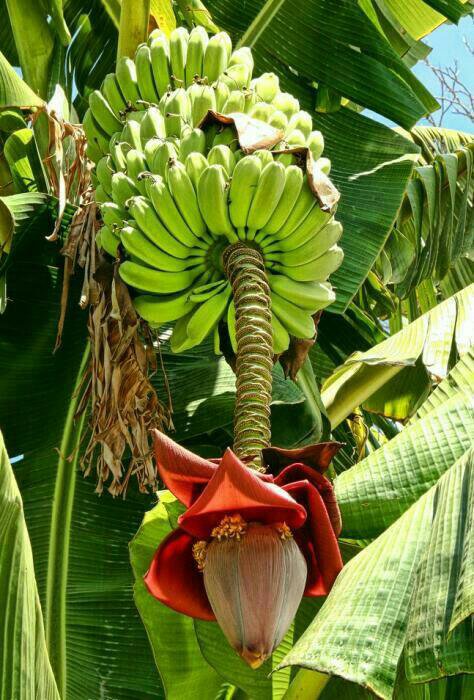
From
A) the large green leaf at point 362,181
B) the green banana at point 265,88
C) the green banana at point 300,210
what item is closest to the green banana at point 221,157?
the green banana at point 300,210

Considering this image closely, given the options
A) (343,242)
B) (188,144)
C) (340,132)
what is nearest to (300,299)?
(188,144)

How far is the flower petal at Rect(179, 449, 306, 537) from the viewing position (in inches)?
45.3

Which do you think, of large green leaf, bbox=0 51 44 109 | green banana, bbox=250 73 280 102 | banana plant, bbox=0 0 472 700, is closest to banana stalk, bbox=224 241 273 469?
banana plant, bbox=0 0 472 700

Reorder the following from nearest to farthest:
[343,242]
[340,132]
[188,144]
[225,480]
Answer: [225,480], [188,144], [343,242], [340,132]

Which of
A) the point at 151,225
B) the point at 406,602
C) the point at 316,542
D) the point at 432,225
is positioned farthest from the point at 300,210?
the point at 432,225

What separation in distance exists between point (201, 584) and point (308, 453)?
0.79 ft

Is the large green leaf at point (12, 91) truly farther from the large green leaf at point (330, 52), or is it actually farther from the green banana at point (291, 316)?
the green banana at point (291, 316)

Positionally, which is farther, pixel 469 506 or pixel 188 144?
pixel 188 144

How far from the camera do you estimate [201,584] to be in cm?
135

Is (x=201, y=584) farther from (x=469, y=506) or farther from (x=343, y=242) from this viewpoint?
(x=343, y=242)

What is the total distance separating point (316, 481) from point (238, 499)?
0.19m

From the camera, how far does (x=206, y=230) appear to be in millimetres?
1619

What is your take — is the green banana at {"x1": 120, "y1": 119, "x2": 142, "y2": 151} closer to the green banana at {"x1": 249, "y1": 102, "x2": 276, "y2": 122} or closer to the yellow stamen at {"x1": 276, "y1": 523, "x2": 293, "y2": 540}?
the green banana at {"x1": 249, "y1": 102, "x2": 276, "y2": 122}

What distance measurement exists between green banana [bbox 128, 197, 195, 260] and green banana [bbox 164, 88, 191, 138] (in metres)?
0.20
